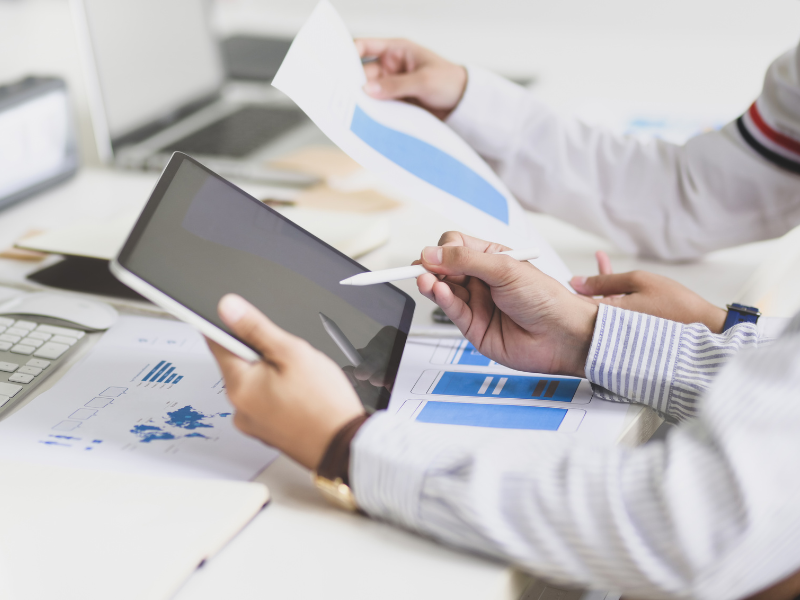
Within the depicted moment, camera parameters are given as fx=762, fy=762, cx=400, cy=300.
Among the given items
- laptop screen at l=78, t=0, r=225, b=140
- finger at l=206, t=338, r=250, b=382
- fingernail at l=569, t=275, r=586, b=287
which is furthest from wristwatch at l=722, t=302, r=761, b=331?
laptop screen at l=78, t=0, r=225, b=140

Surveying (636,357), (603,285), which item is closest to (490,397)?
(636,357)

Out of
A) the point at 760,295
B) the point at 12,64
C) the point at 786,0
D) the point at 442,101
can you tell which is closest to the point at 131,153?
the point at 12,64

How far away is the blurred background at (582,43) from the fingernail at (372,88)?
2.17ft

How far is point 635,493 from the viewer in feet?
1.50

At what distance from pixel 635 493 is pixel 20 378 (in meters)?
0.52

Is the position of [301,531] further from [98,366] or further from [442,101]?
[442,101]

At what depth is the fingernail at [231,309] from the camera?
20.2 inches

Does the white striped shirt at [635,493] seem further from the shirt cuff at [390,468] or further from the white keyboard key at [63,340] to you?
the white keyboard key at [63,340]

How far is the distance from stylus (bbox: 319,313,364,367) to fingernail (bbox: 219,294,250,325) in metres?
0.11

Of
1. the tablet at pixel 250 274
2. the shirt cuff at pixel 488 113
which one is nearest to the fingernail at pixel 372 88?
the shirt cuff at pixel 488 113

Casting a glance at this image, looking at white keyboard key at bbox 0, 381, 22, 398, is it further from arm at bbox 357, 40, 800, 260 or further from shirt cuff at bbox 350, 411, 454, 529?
arm at bbox 357, 40, 800, 260

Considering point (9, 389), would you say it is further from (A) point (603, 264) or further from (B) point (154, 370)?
(A) point (603, 264)

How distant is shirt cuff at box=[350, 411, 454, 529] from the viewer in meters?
0.49

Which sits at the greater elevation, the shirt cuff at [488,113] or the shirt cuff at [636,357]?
the shirt cuff at [488,113]
